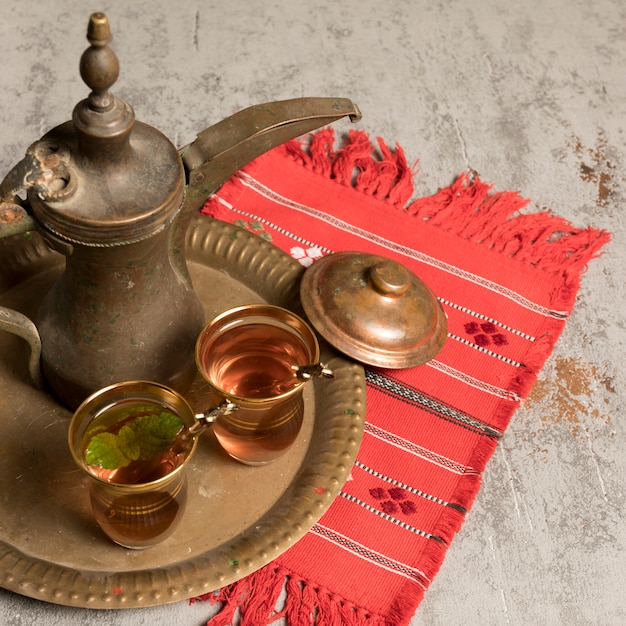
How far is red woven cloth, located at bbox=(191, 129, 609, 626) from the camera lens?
2.93 feet

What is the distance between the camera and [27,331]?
79 cm

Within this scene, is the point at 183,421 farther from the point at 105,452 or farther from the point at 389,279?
the point at 389,279

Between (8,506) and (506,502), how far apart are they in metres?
0.57

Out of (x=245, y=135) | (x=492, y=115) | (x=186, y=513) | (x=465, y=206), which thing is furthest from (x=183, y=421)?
(x=492, y=115)

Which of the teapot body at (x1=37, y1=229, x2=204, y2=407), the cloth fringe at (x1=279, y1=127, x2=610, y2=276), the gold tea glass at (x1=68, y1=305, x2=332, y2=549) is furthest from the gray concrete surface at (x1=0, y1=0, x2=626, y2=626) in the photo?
the teapot body at (x1=37, y1=229, x2=204, y2=407)

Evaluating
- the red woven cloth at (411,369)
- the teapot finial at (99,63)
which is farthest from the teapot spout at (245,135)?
the red woven cloth at (411,369)

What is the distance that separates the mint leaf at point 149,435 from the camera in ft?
2.35

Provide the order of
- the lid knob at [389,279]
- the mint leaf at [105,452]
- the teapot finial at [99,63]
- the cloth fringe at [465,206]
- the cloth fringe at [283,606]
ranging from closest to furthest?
the teapot finial at [99,63]
the mint leaf at [105,452]
the cloth fringe at [283,606]
the lid knob at [389,279]
the cloth fringe at [465,206]

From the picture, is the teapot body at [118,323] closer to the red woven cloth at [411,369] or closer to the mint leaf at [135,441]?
the mint leaf at [135,441]

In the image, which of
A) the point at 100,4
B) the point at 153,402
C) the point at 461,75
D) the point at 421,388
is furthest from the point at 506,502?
the point at 100,4

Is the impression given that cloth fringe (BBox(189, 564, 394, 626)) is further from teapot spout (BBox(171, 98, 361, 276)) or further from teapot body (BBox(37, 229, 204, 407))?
teapot spout (BBox(171, 98, 361, 276))

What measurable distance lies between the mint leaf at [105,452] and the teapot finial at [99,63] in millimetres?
286

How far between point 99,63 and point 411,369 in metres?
0.60

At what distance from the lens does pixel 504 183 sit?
131 centimetres
